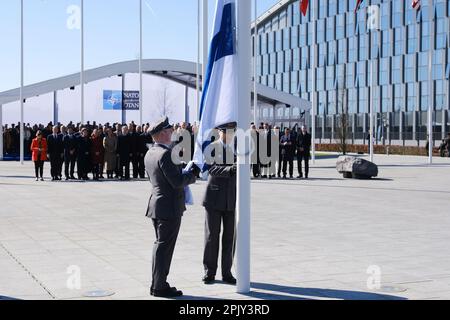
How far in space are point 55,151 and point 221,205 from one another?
16.2 metres

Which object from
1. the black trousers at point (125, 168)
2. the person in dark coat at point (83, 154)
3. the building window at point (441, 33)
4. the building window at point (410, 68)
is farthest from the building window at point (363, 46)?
the person in dark coat at point (83, 154)

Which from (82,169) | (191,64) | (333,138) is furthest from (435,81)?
(82,169)

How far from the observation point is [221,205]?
295 inches

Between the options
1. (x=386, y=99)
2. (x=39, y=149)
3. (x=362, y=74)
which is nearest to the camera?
(x=39, y=149)

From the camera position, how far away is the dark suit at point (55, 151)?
22500mm

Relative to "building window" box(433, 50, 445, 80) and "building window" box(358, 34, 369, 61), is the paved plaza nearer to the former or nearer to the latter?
"building window" box(433, 50, 445, 80)

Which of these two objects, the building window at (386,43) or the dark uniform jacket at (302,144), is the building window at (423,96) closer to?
the building window at (386,43)

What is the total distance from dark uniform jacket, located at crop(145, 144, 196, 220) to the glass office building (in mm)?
49420

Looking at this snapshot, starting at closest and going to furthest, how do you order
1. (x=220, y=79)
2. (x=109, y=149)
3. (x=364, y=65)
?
1. (x=220, y=79)
2. (x=109, y=149)
3. (x=364, y=65)

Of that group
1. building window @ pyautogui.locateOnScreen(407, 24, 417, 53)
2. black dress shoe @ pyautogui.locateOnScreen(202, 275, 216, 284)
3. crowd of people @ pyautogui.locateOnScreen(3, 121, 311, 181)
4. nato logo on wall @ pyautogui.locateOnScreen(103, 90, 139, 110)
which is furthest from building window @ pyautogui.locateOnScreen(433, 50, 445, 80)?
black dress shoe @ pyautogui.locateOnScreen(202, 275, 216, 284)

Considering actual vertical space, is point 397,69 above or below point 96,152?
above

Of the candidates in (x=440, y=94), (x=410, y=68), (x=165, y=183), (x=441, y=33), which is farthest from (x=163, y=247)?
(x=410, y=68)

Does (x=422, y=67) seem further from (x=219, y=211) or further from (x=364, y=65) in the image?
(x=219, y=211)
